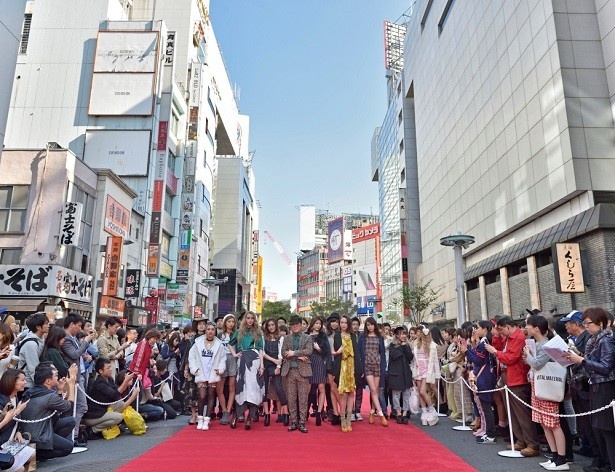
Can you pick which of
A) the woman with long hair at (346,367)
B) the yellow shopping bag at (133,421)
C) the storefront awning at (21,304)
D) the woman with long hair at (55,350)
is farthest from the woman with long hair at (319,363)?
the storefront awning at (21,304)

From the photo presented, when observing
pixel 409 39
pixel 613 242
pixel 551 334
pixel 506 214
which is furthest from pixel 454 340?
pixel 409 39

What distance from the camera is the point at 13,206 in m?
20.3

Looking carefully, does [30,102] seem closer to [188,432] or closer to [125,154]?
[125,154]

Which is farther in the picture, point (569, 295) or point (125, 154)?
point (125, 154)

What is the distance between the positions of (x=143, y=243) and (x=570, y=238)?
80.5 feet

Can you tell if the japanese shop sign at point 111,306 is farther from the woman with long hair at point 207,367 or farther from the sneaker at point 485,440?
the sneaker at point 485,440

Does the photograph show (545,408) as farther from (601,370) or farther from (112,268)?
(112,268)

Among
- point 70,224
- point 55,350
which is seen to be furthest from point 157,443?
point 70,224

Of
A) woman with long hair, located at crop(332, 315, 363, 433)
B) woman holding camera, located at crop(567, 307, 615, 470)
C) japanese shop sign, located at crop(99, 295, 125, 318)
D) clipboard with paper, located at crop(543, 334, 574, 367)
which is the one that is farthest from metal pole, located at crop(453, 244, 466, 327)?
japanese shop sign, located at crop(99, 295, 125, 318)

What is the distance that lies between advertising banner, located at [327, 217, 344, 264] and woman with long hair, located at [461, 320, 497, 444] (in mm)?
93476

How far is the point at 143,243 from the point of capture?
3028 cm

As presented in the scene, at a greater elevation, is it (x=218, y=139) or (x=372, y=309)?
(x=218, y=139)

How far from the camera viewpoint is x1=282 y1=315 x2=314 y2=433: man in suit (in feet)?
25.3

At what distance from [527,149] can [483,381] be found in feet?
53.0
